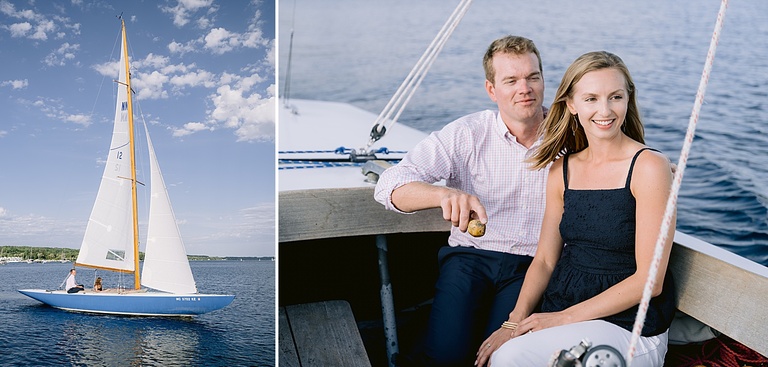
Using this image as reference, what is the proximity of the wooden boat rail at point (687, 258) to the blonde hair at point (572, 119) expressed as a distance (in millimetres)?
320

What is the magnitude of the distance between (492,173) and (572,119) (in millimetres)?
372

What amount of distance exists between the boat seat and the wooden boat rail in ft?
0.93

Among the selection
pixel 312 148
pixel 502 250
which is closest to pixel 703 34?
pixel 312 148

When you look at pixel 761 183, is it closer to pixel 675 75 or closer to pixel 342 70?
pixel 675 75

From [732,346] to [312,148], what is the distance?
191 cm

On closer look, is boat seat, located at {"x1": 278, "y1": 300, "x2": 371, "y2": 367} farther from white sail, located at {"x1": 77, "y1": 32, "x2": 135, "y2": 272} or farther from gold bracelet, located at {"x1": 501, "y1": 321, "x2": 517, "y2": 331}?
white sail, located at {"x1": 77, "y1": 32, "x2": 135, "y2": 272}

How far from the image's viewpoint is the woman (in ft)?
5.56

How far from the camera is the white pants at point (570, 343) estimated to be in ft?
5.51

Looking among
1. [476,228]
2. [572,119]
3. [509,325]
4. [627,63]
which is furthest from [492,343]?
[627,63]

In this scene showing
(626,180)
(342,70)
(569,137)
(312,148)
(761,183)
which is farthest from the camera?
(342,70)

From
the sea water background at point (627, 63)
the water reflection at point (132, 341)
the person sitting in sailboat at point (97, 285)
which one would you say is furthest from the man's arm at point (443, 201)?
the sea water background at point (627, 63)

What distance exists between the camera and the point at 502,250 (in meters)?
2.24

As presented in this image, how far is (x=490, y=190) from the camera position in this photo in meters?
2.23

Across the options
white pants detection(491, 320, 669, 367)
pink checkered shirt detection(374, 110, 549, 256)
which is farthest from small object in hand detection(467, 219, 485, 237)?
pink checkered shirt detection(374, 110, 549, 256)
